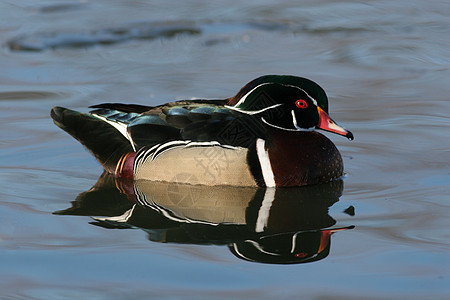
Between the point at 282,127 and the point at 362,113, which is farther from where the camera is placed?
the point at 362,113

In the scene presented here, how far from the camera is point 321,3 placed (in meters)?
13.3

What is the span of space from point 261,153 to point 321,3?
7.07 metres

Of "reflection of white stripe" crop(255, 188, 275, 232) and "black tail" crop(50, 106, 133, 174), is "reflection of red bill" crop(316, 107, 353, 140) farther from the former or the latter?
"black tail" crop(50, 106, 133, 174)

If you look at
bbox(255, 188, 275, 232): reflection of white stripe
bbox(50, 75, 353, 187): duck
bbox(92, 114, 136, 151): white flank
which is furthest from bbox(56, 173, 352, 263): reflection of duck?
bbox(92, 114, 136, 151): white flank

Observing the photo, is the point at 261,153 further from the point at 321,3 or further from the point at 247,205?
the point at 321,3

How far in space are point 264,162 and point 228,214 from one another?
0.78m

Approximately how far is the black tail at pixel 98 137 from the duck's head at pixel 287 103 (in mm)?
1040

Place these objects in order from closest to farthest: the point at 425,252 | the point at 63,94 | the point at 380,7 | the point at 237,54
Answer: the point at 425,252 < the point at 63,94 < the point at 237,54 < the point at 380,7

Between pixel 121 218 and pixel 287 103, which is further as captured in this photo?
pixel 287 103

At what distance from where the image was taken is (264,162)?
6750 mm

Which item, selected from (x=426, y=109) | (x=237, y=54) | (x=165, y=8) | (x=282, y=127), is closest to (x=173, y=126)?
(x=282, y=127)

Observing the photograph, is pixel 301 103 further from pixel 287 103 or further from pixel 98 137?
pixel 98 137

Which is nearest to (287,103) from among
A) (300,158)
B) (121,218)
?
(300,158)

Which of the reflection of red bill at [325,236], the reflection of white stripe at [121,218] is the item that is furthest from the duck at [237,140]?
the reflection of red bill at [325,236]
